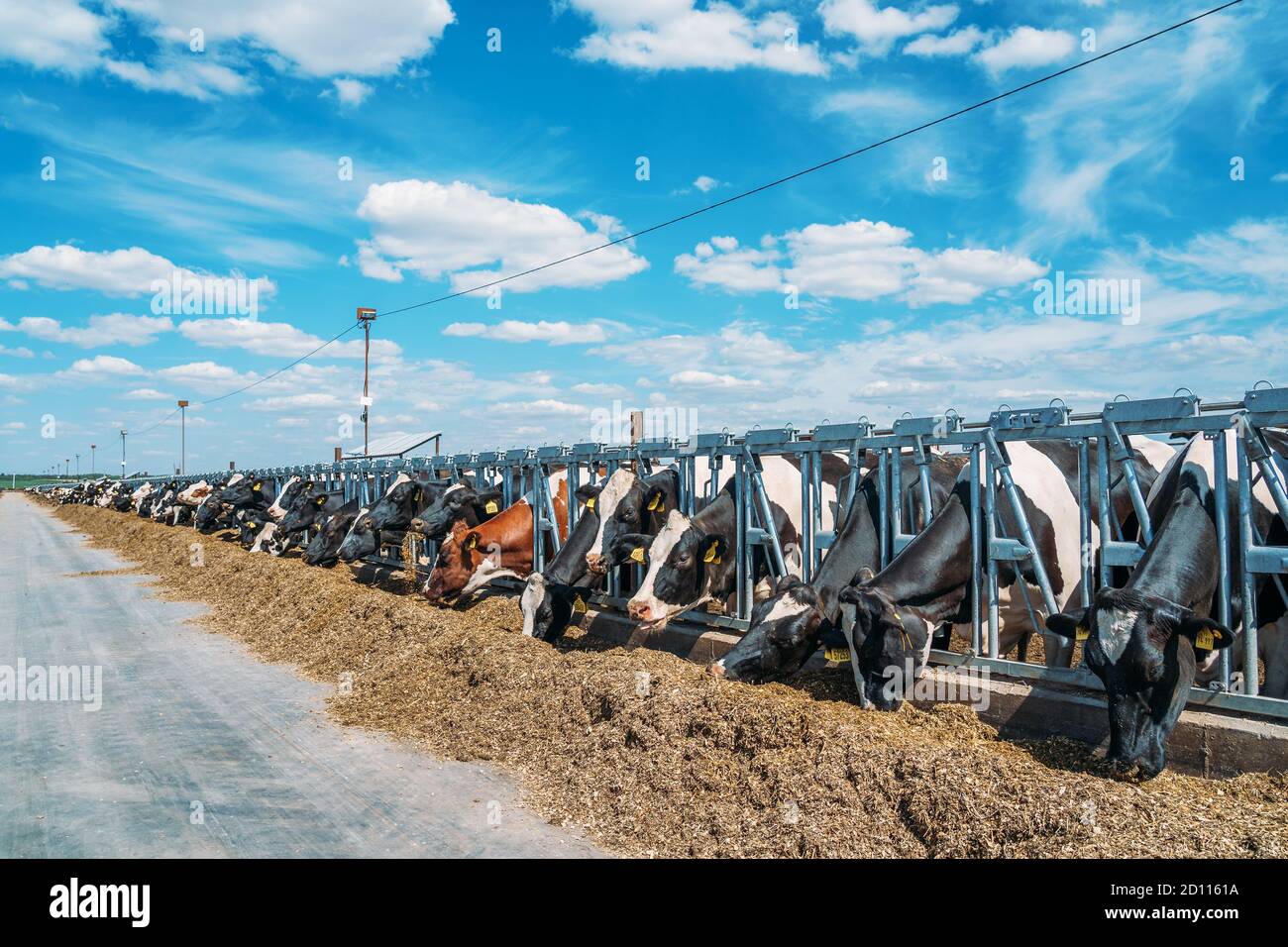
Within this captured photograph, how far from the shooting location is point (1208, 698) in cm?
520

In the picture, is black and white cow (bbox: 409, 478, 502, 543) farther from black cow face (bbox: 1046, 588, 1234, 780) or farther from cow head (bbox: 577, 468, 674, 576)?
black cow face (bbox: 1046, 588, 1234, 780)

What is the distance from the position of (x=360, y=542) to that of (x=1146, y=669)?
45.5 feet

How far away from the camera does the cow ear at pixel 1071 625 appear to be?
16.7 feet

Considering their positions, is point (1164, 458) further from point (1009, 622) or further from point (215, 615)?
point (215, 615)

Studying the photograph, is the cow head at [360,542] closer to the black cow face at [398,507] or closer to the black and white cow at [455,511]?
the black cow face at [398,507]

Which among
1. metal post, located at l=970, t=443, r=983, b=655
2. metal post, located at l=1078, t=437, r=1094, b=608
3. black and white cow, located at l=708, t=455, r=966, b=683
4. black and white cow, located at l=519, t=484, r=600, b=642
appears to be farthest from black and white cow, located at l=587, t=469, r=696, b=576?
metal post, located at l=1078, t=437, r=1094, b=608

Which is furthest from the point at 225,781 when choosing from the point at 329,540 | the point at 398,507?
the point at 329,540

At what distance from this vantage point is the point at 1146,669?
4695mm

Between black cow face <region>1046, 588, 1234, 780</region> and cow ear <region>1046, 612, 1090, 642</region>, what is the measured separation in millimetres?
182

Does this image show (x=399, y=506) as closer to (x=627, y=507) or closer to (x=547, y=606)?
(x=627, y=507)

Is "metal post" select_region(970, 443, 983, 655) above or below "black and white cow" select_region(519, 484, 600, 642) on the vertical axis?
above

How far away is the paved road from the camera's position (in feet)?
16.6
